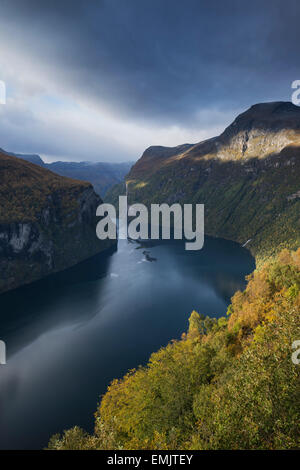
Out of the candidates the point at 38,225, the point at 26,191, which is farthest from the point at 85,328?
the point at 26,191

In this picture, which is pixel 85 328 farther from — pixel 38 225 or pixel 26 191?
pixel 26 191

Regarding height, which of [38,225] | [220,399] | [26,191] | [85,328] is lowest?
[85,328]

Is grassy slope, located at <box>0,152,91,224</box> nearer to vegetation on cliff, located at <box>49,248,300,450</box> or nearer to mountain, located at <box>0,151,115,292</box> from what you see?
mountain, located at <box>0,151,115,292</box>

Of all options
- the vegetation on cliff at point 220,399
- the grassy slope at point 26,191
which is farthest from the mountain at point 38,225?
the vegetation on cliff at point 220,399


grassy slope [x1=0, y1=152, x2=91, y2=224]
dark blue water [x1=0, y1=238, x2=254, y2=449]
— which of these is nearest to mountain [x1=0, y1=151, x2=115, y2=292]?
grassy slope [x1=0, y1=152, x2=91, y2=224]

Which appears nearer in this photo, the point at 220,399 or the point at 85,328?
the point at 220,399

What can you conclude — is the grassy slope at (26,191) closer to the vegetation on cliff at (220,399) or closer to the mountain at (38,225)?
the mountain at (38,225)
